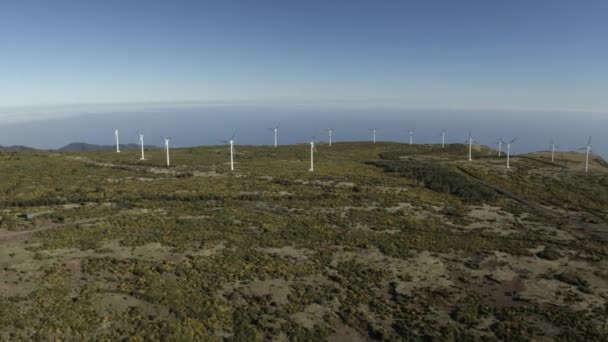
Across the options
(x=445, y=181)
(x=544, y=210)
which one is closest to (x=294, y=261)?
(x=544, y=210)

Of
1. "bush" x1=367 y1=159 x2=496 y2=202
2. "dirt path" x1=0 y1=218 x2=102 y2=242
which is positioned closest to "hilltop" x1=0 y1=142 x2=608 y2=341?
"dirt path" x1=0 y1=218 x2=102 y2=242

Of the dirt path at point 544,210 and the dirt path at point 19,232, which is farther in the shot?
the dirt path at point 544,210

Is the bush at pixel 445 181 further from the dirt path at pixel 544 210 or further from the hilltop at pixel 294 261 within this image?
the dirt path at pixel 544 210

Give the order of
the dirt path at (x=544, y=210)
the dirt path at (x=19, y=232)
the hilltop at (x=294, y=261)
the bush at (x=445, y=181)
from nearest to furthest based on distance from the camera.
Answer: the hilltop at (x=294, y=261)
the dirt path at (x=19, y=232)
the dirt path at (x=544, y=210)
the bush at (x=445, y=181)

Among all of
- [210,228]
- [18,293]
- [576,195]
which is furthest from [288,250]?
[576,195]

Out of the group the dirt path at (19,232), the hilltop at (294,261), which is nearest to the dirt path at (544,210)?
the hilltop at (294,261)

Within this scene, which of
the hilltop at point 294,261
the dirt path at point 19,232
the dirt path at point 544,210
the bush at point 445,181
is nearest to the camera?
the hilltop at point 294,261

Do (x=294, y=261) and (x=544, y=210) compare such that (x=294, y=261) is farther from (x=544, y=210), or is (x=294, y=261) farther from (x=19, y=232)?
(x=544, y=210)

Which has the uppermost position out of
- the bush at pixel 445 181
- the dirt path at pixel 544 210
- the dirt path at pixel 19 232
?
the dirt path at pixel 19 232

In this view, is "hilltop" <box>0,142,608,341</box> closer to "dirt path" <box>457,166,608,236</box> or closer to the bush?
"dirt path" <box>457,166,608,236</box>
